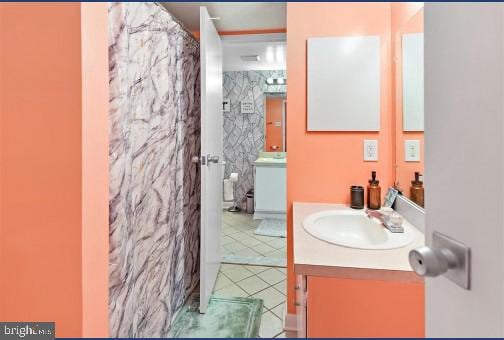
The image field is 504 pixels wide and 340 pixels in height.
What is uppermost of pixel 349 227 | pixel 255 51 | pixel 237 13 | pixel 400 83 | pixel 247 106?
pixel 255 51

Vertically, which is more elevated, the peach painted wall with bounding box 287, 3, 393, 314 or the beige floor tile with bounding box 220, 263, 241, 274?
the peach painted wall with bounding box 287, 3, 393, 314

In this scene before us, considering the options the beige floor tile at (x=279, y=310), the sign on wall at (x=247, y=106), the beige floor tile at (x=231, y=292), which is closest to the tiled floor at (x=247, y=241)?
the beige floor tile at (x=231, y=292)

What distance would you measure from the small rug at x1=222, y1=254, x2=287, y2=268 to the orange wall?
196 centimetres

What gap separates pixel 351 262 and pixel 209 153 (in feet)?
3.73

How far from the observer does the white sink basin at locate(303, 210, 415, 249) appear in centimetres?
108

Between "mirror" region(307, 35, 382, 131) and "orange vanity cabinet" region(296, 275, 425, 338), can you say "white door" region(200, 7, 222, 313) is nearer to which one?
"mirror" region(307, 35, 382, 131)

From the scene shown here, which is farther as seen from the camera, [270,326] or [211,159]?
[211,159]

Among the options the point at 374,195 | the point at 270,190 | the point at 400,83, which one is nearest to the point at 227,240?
the point at 270,190

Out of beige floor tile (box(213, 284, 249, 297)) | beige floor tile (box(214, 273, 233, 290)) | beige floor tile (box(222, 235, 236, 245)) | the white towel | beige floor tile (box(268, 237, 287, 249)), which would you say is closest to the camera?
beige floor tile (box(213, 284, 249, 297))

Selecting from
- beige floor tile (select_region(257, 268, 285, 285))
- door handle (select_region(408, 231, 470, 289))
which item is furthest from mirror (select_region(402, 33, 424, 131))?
beige floor tile (select_region(257, 268, 285, 285))

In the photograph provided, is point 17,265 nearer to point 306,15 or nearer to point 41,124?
point 41,124

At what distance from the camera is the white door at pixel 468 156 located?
32cm

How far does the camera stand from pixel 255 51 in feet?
10.2

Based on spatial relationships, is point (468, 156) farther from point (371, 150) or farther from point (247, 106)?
point (247, 106)
